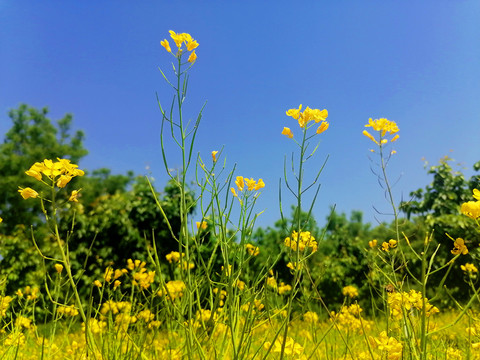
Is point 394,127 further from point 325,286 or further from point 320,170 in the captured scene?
point 325,286

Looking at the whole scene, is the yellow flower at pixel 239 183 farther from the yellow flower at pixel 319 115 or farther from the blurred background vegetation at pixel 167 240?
the blurred background vegetation at pixel 167 240

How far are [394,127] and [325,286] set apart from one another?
4.39m

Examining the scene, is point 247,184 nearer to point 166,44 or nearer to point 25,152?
point 166,44

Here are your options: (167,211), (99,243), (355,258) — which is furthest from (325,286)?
(99,243)

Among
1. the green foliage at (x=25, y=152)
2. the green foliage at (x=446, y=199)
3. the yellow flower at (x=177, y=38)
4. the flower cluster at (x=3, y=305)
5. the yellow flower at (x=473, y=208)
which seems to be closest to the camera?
the yellow flower at (x=473, y=208)

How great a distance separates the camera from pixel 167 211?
556 cm

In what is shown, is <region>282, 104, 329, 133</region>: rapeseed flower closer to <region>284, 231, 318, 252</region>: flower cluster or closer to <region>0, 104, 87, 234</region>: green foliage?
<region>284, 231, 318, 252</region>: flower cluster

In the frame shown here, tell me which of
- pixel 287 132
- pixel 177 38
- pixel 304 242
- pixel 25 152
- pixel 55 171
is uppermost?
pixel 25 152

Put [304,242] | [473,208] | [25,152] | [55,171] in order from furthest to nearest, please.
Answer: [25,152] → [304,242] → [55,171] → [473,208]

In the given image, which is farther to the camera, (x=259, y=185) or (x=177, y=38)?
(x=259, y=185)

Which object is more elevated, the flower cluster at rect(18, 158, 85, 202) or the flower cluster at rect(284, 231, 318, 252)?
the flower cluster at rect(18, 158, 85, 202)

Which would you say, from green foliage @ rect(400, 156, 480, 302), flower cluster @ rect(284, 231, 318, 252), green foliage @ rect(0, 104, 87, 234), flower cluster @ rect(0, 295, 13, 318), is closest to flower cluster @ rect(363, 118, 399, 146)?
flower cluster @ rect(284, 231, 318, 252)

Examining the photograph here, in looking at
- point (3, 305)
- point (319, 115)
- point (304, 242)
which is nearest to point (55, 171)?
point (319, 115)

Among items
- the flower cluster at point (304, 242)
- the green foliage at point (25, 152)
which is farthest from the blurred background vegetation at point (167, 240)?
the green foliage at point (25, 152)
